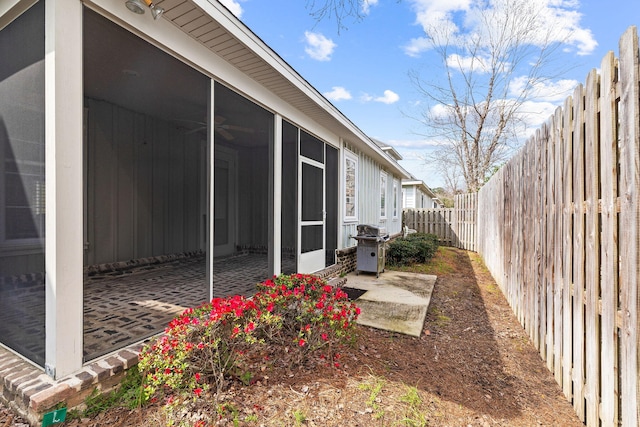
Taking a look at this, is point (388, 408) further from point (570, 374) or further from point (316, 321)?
point (570, 374)

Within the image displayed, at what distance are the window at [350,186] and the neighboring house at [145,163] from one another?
50 mm

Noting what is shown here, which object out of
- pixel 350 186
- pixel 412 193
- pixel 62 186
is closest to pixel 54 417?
pixel 62 186

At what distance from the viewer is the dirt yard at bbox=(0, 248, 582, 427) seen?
2041 mm

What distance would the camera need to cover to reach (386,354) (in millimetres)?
3100

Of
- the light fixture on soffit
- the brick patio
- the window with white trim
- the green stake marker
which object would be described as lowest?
the green stake marker

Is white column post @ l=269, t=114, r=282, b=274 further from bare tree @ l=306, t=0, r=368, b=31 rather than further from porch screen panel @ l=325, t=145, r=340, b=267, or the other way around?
porch screen panel @ l=325, t=145, r=340, b=267

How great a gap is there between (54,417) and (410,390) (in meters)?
2.42

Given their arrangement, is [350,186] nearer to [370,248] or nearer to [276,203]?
[370,248]

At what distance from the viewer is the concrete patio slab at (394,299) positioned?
393cm

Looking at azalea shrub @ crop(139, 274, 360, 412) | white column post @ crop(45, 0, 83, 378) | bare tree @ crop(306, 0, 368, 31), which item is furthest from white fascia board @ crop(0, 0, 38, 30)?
azalea shrub @ crop(139, 274, 360, 412)

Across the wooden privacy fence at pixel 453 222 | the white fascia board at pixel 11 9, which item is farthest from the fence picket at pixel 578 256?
the wooden privacy fence at pixel 453 222

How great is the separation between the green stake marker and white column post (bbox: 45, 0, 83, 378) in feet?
0.68

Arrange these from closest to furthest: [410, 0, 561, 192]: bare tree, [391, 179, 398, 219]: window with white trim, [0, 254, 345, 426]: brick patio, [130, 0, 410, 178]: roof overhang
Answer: [0, 254, 345, 426]: brick patio → [130, 0, 410, 178]: roof overhang → [391, 179, 398, 219]: window with white trim → [410, 0, 561, 192]: bare tree

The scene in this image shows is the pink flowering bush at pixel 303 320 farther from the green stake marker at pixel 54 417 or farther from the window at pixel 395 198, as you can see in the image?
the window at pixel 395 198
